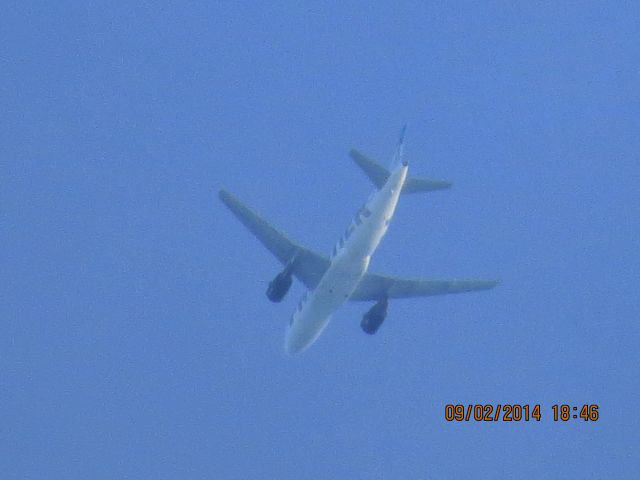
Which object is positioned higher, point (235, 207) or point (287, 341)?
point (235, 207)

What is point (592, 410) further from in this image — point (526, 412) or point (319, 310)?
point (319, 310)

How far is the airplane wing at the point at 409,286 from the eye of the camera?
154 ft

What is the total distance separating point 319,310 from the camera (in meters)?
45.5

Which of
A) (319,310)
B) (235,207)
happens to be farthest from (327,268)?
(235,207)

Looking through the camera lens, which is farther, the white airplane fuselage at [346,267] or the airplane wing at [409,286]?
the airplane wing at [409,286]

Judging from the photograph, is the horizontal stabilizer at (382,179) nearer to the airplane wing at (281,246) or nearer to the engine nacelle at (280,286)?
the airplane wing at (281,246)

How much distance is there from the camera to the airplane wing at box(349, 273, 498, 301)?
154 feet

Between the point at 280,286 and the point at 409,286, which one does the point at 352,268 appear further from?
the point at 409,286

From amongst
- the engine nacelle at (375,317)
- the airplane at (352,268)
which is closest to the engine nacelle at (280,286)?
the airplane at (352,268)

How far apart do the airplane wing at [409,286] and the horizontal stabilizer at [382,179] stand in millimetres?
6185

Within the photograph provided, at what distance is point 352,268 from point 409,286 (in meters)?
6.18

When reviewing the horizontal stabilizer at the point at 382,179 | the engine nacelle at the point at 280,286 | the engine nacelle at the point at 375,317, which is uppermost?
the horizontal stabilizer at the point at 382,179

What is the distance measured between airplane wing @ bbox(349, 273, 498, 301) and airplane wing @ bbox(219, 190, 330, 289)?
8.42ft

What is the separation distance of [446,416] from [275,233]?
1296 cm
